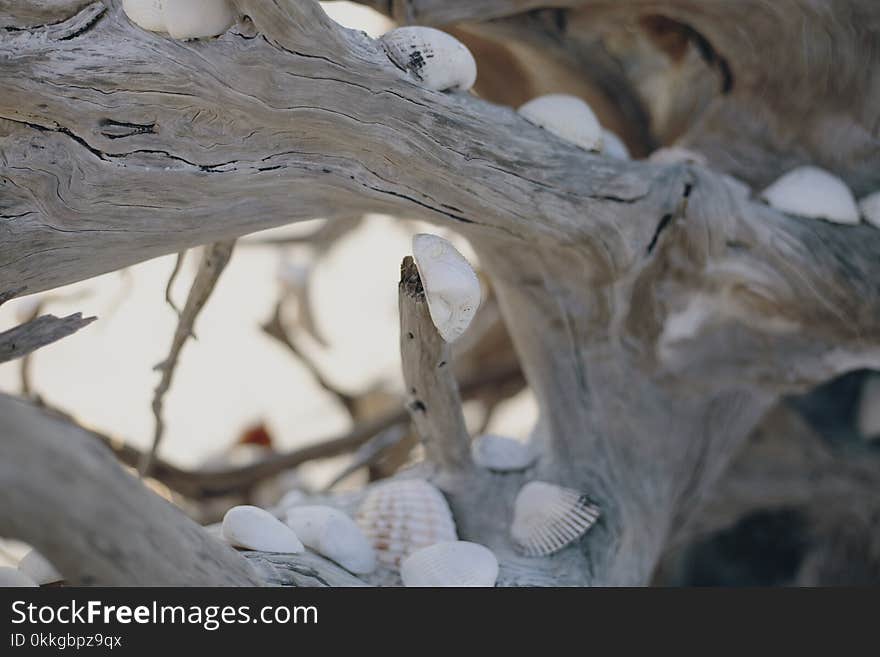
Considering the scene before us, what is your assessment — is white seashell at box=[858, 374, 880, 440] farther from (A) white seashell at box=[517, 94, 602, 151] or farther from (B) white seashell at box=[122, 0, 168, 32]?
(B) white seashell at box=[122, 0, 168, 32]

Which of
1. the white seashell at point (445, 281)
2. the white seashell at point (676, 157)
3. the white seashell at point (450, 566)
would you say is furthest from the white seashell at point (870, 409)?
the white seashell at point (445, 281)

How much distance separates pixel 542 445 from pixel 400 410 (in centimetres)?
86

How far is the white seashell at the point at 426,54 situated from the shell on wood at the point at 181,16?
0.71 ft

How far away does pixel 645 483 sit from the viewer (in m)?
1.60

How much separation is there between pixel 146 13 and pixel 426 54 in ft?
1.12

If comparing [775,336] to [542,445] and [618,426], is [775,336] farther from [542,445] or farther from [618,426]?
[542,445]

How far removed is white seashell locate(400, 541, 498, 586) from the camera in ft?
4.10

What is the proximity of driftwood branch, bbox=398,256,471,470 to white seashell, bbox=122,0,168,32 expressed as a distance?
0.39 meters

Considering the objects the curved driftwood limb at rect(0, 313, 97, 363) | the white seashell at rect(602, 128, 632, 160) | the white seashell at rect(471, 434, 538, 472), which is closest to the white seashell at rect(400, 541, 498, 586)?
the white seashell at rect(471, 434, 538, 472)

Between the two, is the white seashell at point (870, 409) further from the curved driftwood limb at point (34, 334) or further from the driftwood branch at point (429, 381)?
the curved driftwood limb at point (34, 334)

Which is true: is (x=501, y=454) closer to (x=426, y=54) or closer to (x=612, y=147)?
(x=612, y=147)

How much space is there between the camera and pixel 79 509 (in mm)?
805

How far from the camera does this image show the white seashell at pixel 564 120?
1.41m


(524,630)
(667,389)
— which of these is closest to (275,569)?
(524,630)
